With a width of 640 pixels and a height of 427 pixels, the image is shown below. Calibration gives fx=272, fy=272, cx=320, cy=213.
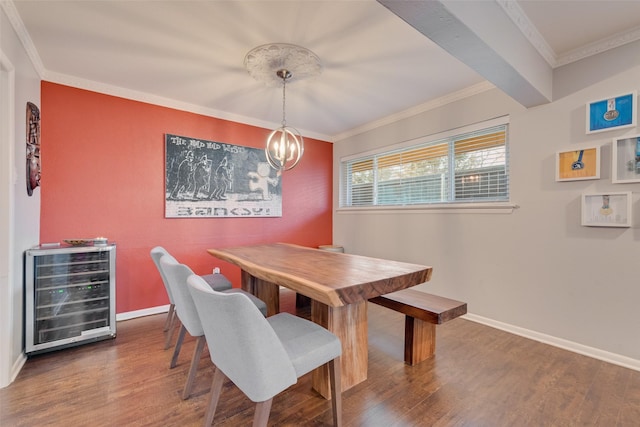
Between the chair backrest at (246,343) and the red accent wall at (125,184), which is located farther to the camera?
the red accent wall at (125,184)

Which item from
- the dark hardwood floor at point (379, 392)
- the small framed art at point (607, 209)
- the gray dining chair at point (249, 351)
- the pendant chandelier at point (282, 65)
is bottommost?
the dark hardwood floor at point (379, 392)

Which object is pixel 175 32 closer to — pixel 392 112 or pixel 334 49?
pixel 334 49

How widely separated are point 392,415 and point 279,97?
10.2 feet

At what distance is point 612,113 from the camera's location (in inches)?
83.0

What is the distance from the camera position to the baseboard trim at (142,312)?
296 cm

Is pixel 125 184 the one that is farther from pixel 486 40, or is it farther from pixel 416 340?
pixel 486 40

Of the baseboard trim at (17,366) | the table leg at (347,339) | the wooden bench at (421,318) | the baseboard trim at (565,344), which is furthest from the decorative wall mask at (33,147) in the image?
the baseboard trim at (565,344)

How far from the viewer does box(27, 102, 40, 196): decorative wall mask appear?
2.22 metres

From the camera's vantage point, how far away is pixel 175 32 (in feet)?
6.65

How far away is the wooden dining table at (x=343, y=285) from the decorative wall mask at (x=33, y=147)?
1.79m

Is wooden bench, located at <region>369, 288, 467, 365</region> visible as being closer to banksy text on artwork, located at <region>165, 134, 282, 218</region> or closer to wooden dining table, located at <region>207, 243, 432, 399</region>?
wooden dining table, located at <region>207, 243, 432, 399</region>

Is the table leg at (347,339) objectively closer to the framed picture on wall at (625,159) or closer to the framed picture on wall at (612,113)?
the framed picture on wall at (625,159)

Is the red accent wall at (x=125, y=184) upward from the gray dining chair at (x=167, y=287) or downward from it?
upward

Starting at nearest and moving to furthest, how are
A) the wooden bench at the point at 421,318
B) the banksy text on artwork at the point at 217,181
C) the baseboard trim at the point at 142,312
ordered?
the wooden bench at the point at 421,318 < the baseboard trim at the point at 142,312 < the banksy text on artwork at the point at 217,181
